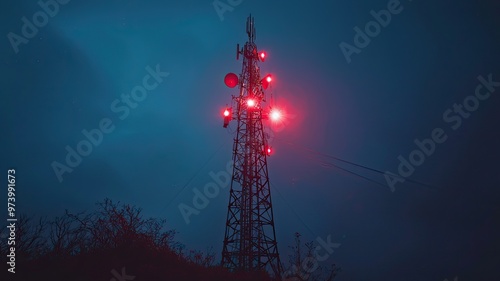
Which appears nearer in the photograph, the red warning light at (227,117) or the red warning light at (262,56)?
the red warning light at (227,117)

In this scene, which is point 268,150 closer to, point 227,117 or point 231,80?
point 227,117

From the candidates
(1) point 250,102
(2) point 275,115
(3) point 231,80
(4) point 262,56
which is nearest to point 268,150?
(2) point 275,115

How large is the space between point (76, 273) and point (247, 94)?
13202mm

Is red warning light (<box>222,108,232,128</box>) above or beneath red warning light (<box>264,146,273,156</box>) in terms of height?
above

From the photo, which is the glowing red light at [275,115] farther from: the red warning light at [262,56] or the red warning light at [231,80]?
the red warning light at [262,56]

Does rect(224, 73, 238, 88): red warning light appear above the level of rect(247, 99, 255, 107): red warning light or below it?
above

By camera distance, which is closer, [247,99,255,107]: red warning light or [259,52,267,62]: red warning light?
[247,99,255,107]: red warning light

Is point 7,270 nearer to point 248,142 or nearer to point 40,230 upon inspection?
point 40,230

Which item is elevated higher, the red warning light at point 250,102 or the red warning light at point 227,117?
the red warning light at point 250,102

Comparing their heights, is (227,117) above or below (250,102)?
below

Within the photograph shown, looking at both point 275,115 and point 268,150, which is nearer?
point 268,150

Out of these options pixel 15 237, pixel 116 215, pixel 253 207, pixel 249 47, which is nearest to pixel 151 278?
pixel 116 215

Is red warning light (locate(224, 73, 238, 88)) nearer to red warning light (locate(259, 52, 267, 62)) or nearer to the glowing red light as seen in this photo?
red warning light (locate(259, 52, 267, 62))

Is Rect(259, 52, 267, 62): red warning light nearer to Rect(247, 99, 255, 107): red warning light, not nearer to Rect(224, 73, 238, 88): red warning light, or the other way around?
Rect(224, 73, 238, 88): red warning light
